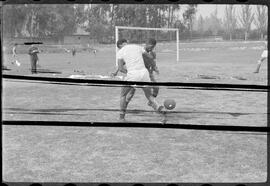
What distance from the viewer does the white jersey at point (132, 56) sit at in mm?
6090

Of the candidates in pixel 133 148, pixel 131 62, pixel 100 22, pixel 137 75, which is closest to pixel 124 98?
pixel 137 75

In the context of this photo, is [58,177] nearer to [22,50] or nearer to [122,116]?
[122,116]

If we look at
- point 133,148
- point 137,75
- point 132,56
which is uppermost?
point 132,56

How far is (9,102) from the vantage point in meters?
8.72

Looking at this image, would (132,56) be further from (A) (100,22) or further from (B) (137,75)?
(A) (100,22)

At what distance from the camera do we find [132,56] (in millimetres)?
6090

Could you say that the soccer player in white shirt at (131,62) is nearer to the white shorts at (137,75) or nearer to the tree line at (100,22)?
the white shorts at (137,75)

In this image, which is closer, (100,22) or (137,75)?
(137,75)

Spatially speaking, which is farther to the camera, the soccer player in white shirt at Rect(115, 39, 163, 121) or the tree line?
the tree line

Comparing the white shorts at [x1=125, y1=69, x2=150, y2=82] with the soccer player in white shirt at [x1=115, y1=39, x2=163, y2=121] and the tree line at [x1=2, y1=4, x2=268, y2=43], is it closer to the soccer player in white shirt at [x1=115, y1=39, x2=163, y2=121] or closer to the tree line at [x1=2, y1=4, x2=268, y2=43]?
the soccer player in white shirt at [x1=115, y1=39, x2=163, y2=121]

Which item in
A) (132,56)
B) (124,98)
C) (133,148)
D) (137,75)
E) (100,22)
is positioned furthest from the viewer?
(100,22)

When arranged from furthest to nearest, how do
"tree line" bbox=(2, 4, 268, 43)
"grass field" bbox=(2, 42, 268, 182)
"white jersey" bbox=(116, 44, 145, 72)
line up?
"tree line" bbox=(2, 4, 268, 43) < "white jersey" bbox=(116, 44, 145, 72) < "grass field" bbox=(2, 42, 268, 182)

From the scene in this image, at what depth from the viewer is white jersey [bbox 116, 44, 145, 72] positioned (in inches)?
240

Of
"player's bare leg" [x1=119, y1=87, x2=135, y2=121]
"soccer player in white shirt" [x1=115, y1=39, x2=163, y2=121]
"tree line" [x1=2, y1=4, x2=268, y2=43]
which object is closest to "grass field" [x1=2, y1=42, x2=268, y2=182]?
"player's bare leg" [x1=119, y1=87, x2=135, y2=121]
